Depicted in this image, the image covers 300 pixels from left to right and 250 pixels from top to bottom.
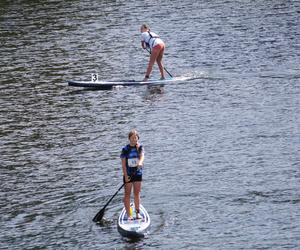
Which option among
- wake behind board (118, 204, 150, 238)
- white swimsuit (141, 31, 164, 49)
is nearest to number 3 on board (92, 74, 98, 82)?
white swimsuit (141, 31, 164, 49)

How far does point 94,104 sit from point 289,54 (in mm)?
12503

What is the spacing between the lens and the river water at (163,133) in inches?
934

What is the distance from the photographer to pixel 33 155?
30.8m

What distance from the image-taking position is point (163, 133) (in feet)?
107

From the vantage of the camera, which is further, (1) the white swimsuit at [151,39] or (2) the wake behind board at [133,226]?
(1) the white swimsuit at [151,39]

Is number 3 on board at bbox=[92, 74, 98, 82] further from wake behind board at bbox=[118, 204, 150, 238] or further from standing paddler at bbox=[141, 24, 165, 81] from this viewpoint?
wake behind board at bbox=[118, 204, 150, 238]

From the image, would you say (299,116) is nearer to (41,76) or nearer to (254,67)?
(254,67)

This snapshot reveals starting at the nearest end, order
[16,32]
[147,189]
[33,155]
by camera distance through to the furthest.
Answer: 1. [147,189]
2. [33,155]
3. [16,32]

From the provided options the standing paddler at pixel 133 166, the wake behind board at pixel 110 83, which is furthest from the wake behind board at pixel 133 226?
the wake behind board at pixel 110 83

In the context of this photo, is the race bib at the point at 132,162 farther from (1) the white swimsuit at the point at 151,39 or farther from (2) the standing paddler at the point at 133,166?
(1) the white swimsuit at the point at 151,39

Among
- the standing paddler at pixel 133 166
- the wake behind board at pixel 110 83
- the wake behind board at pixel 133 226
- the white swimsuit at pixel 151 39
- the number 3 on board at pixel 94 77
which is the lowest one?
the wake behind board at pixel 133 226

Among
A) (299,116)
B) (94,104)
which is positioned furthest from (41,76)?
(299,116)

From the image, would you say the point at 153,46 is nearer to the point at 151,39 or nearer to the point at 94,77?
the point at 151,39

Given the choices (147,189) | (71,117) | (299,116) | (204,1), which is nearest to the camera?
(147,189)
